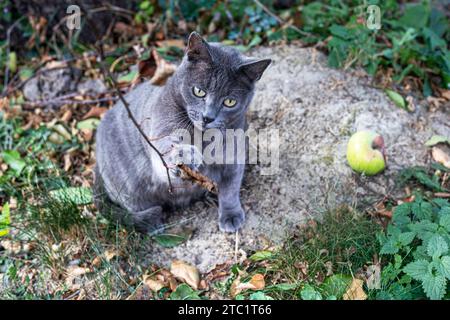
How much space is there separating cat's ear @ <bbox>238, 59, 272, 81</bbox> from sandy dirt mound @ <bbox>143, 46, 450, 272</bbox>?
0.73 m

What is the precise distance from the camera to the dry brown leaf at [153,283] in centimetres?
258

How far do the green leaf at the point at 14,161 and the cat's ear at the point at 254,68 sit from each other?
1.58 meters

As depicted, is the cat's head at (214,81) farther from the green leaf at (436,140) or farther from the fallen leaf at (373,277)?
the green leaf at (436,140)

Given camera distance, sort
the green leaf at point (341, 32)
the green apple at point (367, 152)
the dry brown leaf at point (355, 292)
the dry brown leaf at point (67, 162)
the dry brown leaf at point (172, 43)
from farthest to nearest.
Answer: the dry brown leaf at point (172, 43)
the green leaf at point (341, 32)
the dry brown leaf at point (67, 162)
the green apple at point (367, 152)
the dry brown leaf at point (355, 292)

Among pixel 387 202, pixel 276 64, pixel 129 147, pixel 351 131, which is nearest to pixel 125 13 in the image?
pixel 276 64

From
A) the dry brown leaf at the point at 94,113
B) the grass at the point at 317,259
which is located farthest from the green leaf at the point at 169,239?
the dry brown leaf at the point at 94,113

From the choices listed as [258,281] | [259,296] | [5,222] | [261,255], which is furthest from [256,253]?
[5,222]

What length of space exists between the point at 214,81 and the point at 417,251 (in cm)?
121

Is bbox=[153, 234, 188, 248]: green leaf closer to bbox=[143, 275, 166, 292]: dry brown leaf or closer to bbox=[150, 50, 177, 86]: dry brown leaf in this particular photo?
bbox=[143, 275, 166, 292]: dry brown leaf

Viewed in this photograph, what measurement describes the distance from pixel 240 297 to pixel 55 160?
1.60 metres

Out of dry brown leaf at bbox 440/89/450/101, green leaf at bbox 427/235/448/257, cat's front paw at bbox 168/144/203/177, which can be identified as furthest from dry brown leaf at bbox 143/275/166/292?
dry brown leaf at bbox 440/89/450/101

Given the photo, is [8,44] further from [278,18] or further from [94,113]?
[278,18]

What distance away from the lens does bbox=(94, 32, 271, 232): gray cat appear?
2.48 m

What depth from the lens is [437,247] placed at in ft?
7.62
